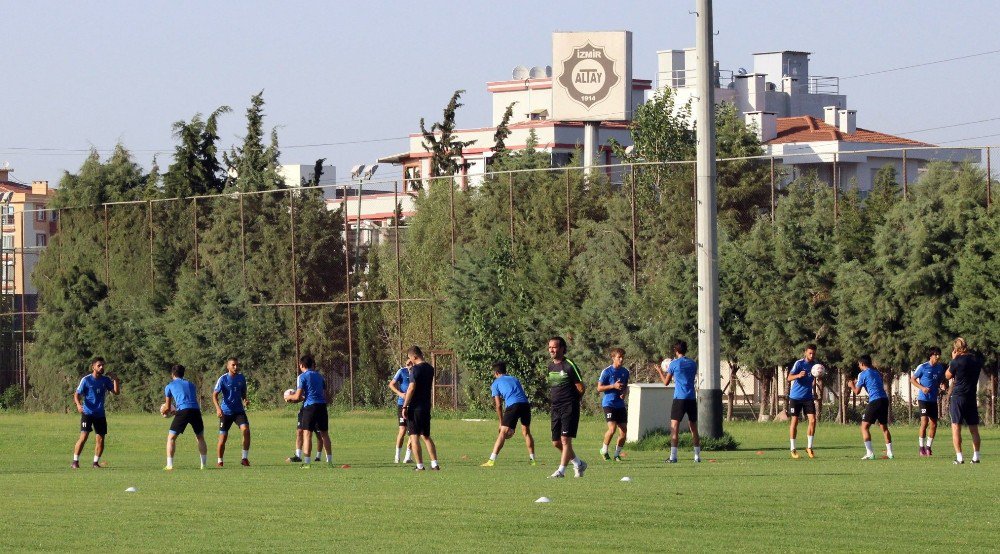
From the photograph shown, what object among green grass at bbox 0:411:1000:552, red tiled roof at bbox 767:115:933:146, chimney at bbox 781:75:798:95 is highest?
chimney at bbox 781:75:798:95

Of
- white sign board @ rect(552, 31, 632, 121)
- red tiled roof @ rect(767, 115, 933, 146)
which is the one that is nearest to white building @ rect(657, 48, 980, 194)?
red tiled roof @ rect(767, 115, 933, 146)

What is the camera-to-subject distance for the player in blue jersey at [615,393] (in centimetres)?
2716

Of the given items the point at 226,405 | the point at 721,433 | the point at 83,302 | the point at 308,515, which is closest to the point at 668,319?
the point at 721,433

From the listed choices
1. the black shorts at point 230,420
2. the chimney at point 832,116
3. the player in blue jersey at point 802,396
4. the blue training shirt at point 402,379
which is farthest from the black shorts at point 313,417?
the chimney at point 832,116

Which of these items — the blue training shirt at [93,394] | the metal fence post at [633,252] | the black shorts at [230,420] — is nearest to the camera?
the black shorts at [230,420]

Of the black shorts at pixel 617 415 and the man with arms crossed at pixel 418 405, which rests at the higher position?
the man with arms crossed at pixel 418 405

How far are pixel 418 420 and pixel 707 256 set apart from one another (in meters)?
8.73

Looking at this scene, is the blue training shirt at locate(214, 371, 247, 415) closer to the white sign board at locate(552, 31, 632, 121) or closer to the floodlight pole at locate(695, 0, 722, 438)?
the floodlight pole at locate(695, 0, 722, 438)

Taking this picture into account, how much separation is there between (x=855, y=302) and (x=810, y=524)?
91.8 feet

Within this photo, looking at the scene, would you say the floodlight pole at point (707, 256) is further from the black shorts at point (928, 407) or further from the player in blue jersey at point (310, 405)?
the player in blue jersey at point (310, 405)

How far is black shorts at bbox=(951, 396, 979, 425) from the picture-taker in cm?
2503

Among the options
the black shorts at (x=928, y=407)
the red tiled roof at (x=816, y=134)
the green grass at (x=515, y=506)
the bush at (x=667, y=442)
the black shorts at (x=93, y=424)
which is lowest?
the bush at (x=667, y=442)

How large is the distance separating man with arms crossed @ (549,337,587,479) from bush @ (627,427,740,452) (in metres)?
8.69

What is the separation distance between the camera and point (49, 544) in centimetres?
1388
